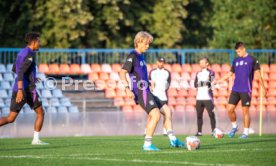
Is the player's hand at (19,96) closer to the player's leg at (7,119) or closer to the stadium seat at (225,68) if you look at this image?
the player's leg at (7,119)

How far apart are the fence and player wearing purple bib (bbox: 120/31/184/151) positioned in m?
13.2

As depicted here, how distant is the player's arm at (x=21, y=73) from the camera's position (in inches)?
569

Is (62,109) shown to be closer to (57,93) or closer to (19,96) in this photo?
(57,93)

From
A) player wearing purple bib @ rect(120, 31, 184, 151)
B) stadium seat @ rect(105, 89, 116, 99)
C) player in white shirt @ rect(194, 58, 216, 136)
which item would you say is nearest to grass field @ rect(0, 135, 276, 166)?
player wearing purple bib @ rect(120, 31, 184, 151)

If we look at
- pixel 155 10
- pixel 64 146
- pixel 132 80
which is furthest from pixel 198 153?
pixel 155 10

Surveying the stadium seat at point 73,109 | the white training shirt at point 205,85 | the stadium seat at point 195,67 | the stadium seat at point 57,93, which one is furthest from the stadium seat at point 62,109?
the white training shirt at point 205,85

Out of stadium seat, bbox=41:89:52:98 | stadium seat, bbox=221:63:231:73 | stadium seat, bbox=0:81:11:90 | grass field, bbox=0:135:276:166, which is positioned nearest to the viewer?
grass field, bbox=0:135:276:166

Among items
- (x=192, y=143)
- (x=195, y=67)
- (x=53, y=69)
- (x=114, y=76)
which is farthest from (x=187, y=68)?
(x=192, y=143)

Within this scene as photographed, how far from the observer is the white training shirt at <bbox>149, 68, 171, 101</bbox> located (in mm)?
21672

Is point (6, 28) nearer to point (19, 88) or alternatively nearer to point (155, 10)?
point (155, 10)

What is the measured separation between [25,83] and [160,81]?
7.49 meters

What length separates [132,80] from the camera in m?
13.4

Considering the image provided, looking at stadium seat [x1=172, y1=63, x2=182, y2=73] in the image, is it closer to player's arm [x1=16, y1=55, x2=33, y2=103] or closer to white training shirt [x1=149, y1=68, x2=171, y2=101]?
white training shirt [x1=149, y1=68, x2=171, y2=101]

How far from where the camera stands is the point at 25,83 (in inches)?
585
